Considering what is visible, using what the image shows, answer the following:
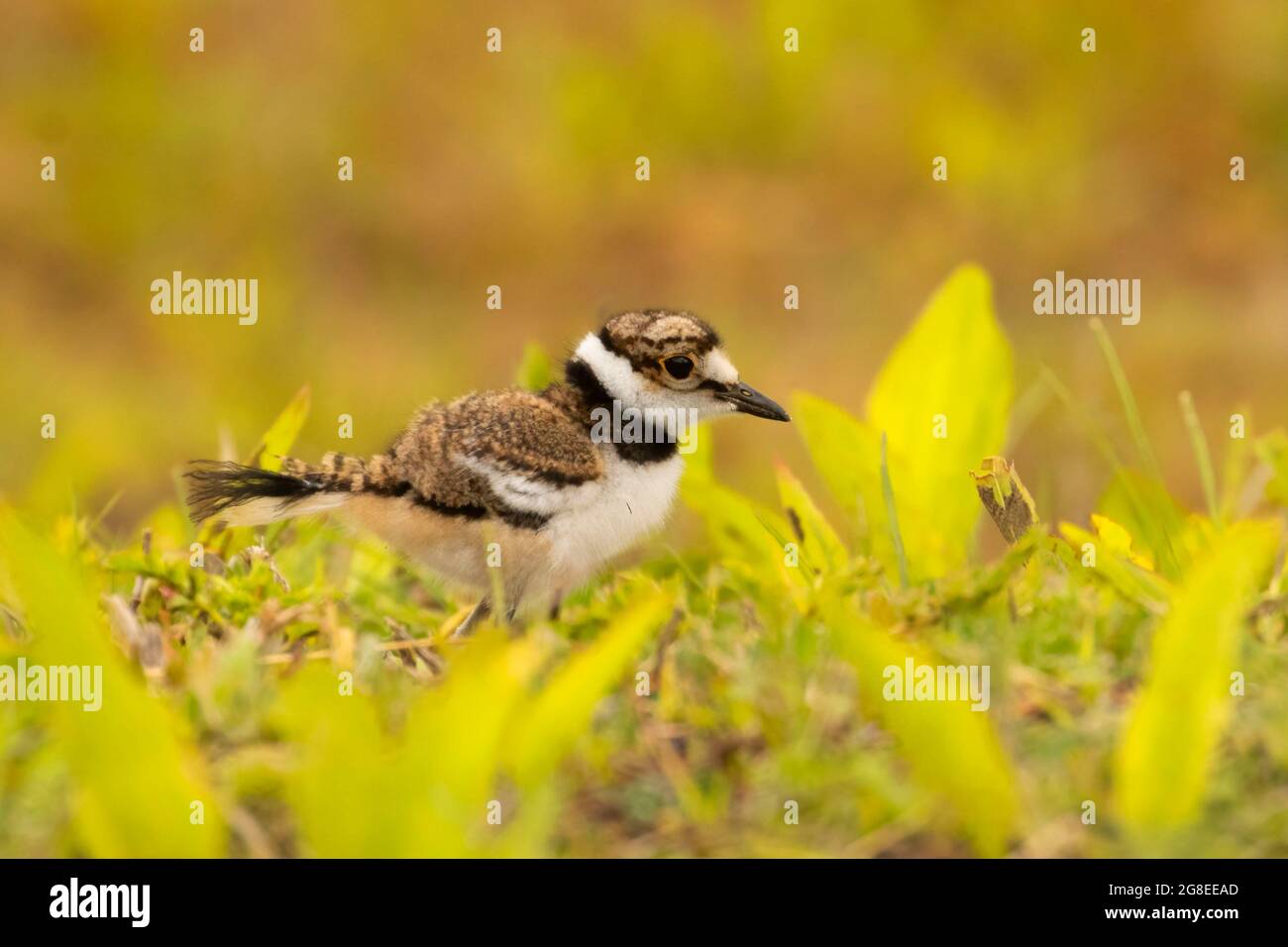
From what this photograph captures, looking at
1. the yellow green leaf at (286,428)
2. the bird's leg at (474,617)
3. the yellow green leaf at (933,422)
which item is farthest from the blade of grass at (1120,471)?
the yellow green leaf at (286,428)

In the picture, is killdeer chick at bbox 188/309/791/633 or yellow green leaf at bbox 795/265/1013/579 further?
yellow green leaf at bbox 795/265/1013/579

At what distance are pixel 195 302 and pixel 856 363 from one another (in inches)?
163

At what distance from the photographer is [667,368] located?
4602mm

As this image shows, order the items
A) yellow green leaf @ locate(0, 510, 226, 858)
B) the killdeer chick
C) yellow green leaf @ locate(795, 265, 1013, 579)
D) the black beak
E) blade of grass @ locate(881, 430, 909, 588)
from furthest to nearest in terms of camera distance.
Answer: the black beak
yellow green leaf @ locate(795, 265, 1013, 579)
the killdeer chick
blade of grass @ locate(881, 430, 909, 588)
yellow green leaf @ locate(0, 510, 226, 858)

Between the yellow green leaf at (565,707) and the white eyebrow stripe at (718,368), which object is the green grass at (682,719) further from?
the white eyebrow stripe at (718,368)

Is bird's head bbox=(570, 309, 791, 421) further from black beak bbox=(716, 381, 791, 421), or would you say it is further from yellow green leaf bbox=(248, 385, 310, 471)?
yellow green leaf bbox=(248, 385, 310, 471)

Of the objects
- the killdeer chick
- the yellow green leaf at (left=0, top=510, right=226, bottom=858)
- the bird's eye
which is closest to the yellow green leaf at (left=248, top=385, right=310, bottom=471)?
the killdeer chick

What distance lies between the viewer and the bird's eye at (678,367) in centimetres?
460

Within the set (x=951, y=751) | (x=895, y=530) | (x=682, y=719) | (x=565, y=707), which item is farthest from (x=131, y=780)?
(x=895, y=530)

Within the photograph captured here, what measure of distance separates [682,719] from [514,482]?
1.33 metres

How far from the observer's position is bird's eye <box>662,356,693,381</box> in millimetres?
4598

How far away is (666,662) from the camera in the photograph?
3.20m

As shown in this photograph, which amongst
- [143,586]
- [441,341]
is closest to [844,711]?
[143,586]
